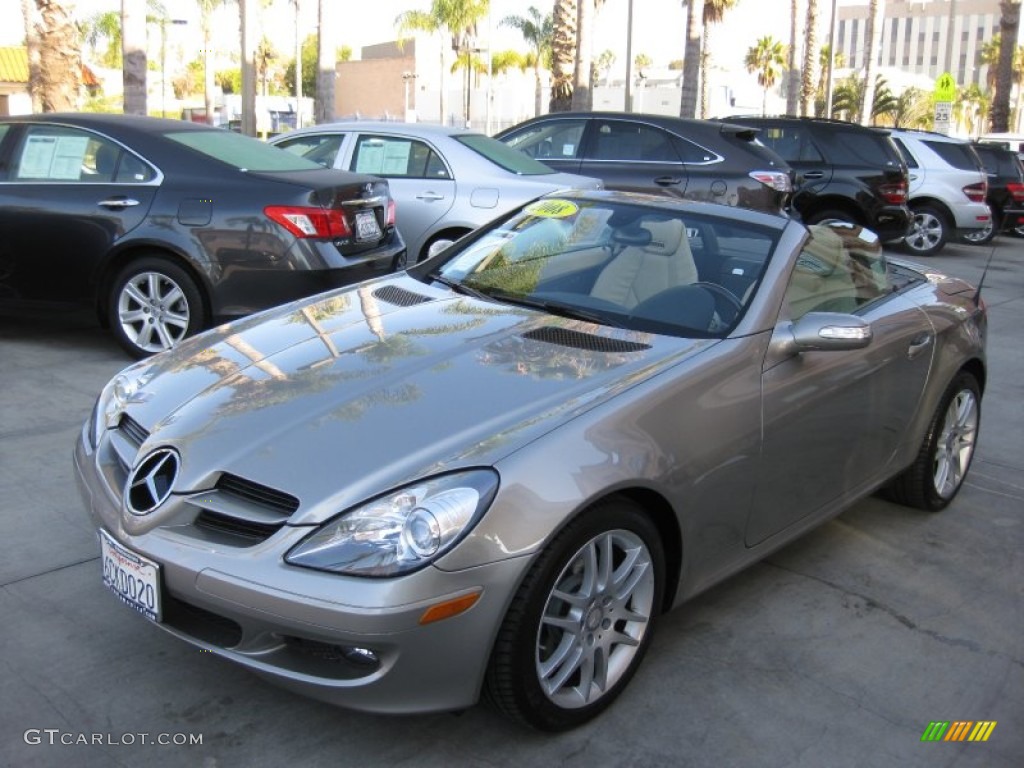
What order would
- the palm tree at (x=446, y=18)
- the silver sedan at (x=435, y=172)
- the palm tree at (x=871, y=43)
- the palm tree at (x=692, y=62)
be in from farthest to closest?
the palm tree at (x=446, y=18) < the palm tree at (x=871, y=43) < the palm tree at (x=692, y=62) < the silver sedan at (x=435, y=172)

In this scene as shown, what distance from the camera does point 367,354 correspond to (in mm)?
3520

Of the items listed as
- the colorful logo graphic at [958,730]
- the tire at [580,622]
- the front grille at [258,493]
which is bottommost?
the colorful logo graphic at [958,730]

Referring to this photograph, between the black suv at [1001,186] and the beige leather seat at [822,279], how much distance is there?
13.7m

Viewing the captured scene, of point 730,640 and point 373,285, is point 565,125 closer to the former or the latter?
point 373,285

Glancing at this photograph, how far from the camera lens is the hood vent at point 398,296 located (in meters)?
4.12

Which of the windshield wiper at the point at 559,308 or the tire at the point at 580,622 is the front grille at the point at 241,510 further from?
the windshield wiper at the point at 559,308

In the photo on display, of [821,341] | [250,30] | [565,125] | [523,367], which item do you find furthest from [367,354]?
[250,30]

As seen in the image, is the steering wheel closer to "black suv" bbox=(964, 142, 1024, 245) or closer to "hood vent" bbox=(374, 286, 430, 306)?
"hood vent" bbox=(374, 286, 430, 306)

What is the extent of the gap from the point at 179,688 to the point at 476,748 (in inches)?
35.5

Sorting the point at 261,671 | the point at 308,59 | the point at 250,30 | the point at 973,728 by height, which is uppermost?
the point at 308,59

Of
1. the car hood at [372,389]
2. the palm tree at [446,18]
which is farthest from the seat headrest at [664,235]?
the palm tree at [446,18]

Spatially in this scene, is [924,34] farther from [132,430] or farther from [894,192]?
[132,430]

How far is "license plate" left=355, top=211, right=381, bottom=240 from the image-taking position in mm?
6887

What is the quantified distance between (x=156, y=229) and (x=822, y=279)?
13.5 feet
